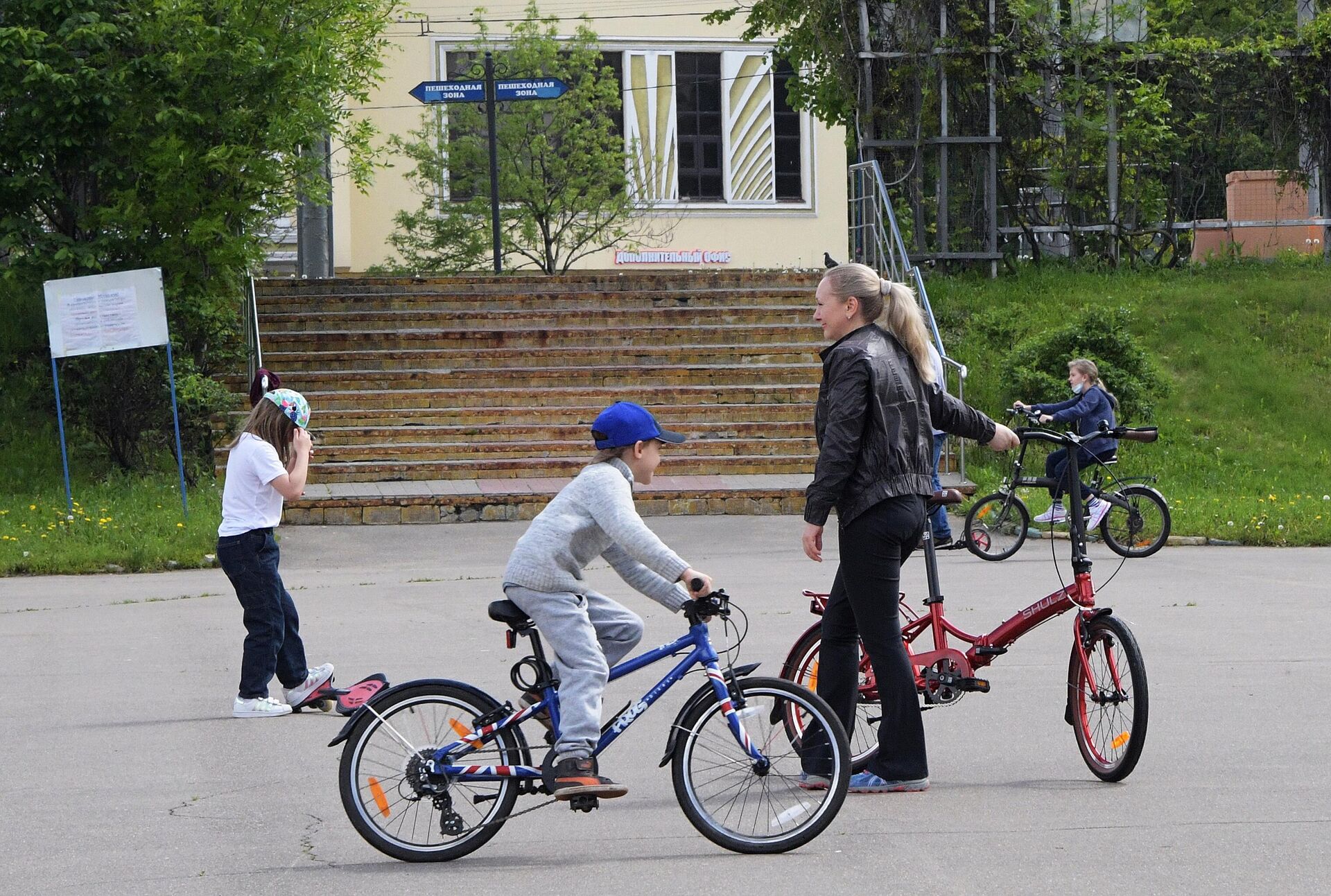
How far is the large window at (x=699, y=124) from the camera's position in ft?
109

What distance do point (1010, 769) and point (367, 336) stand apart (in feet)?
46.1

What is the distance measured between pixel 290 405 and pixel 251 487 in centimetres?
45

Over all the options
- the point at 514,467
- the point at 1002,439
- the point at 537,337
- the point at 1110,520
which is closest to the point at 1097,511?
the point at 1110,520

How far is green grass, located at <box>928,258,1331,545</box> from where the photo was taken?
1514 centimetres

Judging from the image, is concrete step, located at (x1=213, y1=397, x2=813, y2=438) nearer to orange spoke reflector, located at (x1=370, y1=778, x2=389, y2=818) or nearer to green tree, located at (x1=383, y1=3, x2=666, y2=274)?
green tree, located at (x1=383, y1=3, x2=666, y2=274)

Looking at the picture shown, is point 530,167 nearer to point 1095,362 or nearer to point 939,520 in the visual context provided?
point 1095,362

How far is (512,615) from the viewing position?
5418mm

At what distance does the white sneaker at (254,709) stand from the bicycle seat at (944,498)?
3479 millimetres

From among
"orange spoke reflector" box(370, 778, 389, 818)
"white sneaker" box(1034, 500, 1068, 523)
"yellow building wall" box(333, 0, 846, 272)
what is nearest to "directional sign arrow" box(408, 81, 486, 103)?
"white sneaker" box(1034, 500, 1068, 523)

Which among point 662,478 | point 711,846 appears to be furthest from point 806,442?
point 711,846

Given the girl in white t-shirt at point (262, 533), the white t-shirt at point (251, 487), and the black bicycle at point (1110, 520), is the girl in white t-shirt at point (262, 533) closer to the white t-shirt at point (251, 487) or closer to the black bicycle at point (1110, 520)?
the white t-shirt at point (251, 487)

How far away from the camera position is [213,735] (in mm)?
7430

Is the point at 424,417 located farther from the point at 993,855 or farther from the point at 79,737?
the point at 993,855

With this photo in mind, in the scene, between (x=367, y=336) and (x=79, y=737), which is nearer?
(x=79, y=737)
